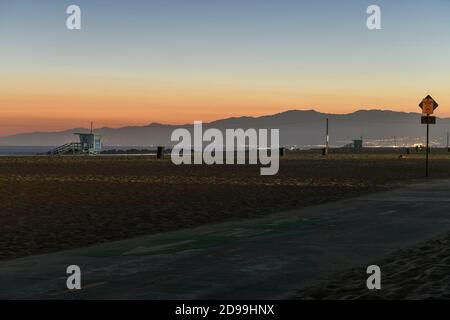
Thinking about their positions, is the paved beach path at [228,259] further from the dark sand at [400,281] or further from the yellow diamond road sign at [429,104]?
the yellow diamond road sign at [429,104]

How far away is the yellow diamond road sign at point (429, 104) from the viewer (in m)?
30.4

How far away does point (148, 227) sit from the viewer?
1248 cm

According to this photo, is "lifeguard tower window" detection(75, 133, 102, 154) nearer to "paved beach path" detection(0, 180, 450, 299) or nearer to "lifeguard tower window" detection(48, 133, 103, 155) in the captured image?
"lifeguard tower window" detection(48, 133, 103, 155)

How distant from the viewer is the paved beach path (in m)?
6.82

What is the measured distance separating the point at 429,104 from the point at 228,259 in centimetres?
2411

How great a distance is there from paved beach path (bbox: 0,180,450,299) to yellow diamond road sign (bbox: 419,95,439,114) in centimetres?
1751

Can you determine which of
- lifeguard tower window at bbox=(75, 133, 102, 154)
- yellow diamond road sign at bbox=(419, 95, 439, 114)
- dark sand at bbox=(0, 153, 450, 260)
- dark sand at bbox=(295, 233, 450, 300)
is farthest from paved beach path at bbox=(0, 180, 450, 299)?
lifeguard tower window at bbox=(75, 133, 102, 154)

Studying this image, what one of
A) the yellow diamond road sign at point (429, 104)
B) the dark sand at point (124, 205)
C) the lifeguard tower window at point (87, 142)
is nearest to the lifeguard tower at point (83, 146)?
the lifeguard tower window at point (87, 142)

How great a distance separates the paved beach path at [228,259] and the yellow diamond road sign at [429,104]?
689 inches

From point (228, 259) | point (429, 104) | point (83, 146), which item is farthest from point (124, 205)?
point (83, 146)

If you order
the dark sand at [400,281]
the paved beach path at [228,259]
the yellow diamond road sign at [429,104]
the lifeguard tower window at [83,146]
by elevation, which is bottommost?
the dark sand at [400,281]

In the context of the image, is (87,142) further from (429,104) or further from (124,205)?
(124,205)
